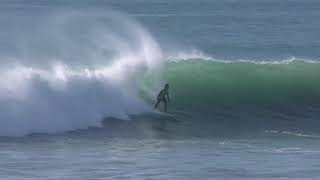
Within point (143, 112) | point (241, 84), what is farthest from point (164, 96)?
point (241, 84)

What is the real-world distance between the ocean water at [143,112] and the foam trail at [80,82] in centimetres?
4

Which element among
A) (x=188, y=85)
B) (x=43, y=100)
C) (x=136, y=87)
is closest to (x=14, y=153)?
(x=43, y=100)

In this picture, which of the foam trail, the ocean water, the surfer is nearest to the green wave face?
the ocean water

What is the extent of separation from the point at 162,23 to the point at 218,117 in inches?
1579

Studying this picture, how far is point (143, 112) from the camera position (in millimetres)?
31172

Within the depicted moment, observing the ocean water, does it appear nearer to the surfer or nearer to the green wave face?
the green wave face

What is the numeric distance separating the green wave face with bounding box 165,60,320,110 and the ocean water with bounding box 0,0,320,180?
1.1 inches

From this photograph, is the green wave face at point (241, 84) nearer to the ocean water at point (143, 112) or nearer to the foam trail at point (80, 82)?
the ocean water at point (143, 112)

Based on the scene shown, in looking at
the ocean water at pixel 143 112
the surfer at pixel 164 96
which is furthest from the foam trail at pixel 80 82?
the surfer at pixel 164 96

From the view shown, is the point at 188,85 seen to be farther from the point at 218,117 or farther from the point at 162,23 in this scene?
the point at 162,23

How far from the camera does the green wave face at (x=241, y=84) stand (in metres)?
33.6

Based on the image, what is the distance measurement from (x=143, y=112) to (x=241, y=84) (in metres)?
4.96

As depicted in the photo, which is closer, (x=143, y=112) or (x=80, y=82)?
(x=143, y=112)

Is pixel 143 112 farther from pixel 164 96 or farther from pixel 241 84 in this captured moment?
pixel 241 84
